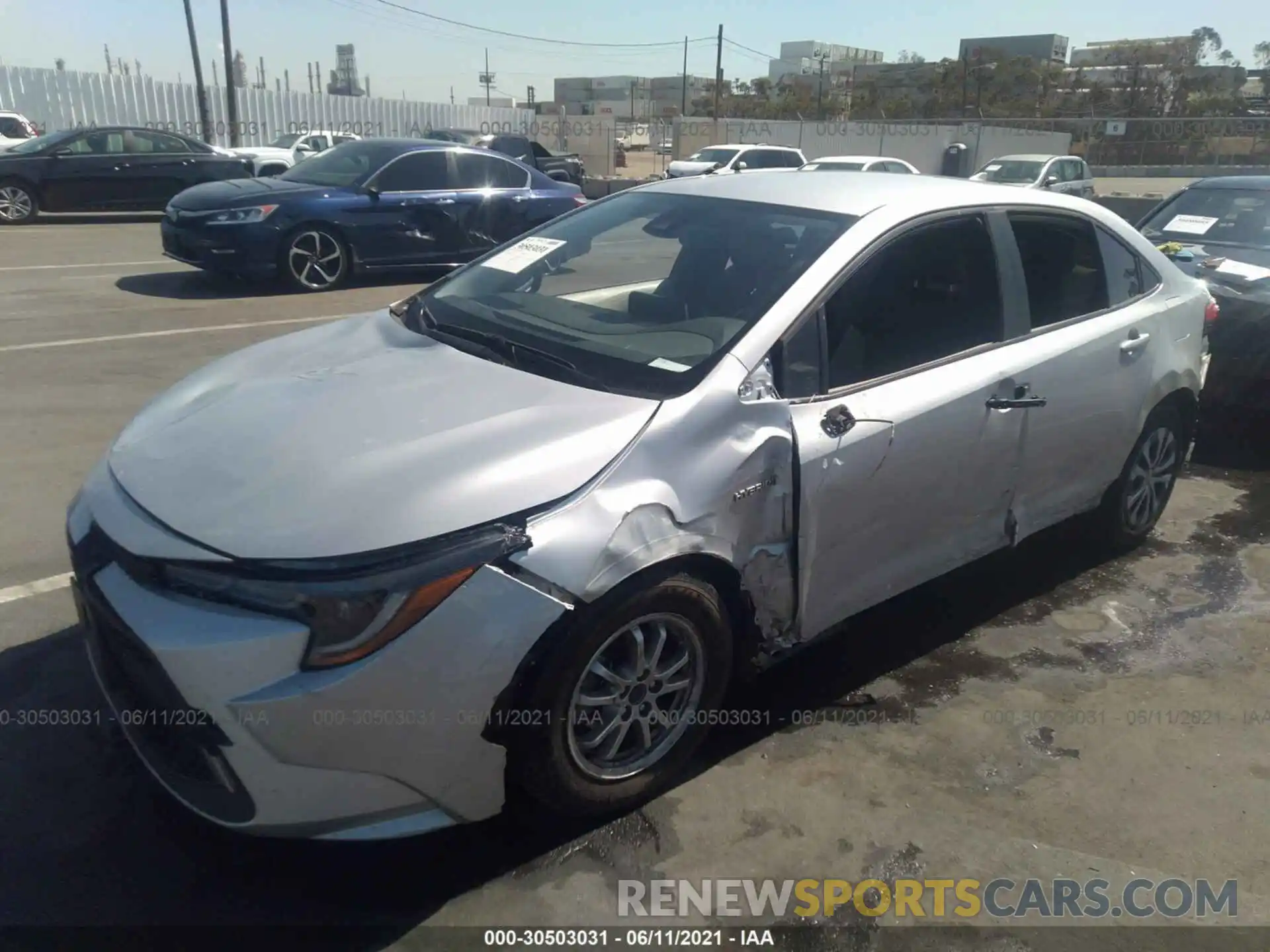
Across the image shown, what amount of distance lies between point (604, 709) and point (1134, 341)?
2.84 meters

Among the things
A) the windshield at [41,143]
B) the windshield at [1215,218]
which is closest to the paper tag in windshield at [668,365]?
the windshield at [1215,218]

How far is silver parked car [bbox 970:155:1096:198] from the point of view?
19.8 meters

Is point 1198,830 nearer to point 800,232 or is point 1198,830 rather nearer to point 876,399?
point 876,399

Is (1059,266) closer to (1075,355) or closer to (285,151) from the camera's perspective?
(1075,355)

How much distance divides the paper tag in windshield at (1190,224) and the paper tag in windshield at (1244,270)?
77 cm

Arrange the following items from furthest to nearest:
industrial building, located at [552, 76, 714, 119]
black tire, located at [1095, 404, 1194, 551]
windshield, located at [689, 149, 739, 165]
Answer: industrial building, located at [552, 76, 714, 119] → windshield, located at [689, 149, 739, 165] → black tire, located at [1095, 404, 1194, 551]

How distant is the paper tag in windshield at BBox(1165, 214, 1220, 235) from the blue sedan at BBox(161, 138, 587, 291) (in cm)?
506

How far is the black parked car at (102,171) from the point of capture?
50.2 ft

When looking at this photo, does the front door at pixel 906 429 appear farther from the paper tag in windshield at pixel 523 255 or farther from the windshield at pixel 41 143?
the windshield at pixel 41 143

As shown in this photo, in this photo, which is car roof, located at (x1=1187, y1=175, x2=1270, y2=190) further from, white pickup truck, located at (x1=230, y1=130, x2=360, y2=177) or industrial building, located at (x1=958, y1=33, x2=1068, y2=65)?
A: industrial building, located at (x1=958, y1=33, x2=1068, y2=65)

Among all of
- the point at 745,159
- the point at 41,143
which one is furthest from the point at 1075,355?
the point at 745,159

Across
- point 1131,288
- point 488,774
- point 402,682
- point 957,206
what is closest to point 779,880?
point 488,774

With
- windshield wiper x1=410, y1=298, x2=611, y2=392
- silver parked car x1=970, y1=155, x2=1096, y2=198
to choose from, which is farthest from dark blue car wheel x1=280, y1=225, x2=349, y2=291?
silver parked car x1=970, y1=155, x2=1096, y2=198

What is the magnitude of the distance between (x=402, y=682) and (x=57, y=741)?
57.5 inches
